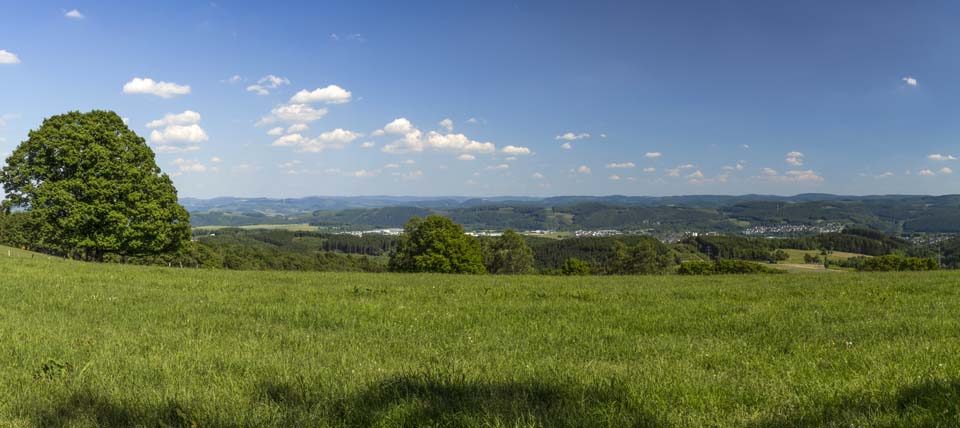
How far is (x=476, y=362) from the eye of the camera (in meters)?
6.42

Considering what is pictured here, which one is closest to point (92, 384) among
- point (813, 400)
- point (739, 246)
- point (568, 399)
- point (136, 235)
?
point (568, 399)

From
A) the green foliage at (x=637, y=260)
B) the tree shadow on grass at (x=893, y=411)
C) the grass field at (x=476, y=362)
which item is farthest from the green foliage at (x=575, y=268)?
the tree shadow on grass at (x=893, y=411)

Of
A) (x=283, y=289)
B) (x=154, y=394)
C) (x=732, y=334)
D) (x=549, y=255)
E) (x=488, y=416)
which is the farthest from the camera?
(x=549, y=255)

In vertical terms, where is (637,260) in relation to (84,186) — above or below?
below

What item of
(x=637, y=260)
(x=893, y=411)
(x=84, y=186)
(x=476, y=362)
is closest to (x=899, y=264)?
(x=637, y=260)

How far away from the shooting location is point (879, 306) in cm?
1173

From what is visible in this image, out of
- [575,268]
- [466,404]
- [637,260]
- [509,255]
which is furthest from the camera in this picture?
[637,260]

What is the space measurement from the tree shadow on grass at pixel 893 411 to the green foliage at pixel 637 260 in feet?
267

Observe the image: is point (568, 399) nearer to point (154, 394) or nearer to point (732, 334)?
point (154, 394)

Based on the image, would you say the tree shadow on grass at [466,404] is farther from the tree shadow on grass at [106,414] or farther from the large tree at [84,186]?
the large tree at [84,186]

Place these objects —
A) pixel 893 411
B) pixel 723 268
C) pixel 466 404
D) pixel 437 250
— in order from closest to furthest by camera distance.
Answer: pixel 893 411
pixel 466 404
pixel 723 268
pixel 437 250

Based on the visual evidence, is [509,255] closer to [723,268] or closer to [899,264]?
[723,268]

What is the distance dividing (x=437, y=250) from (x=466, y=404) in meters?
57.1

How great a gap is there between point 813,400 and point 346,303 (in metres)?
10.3
